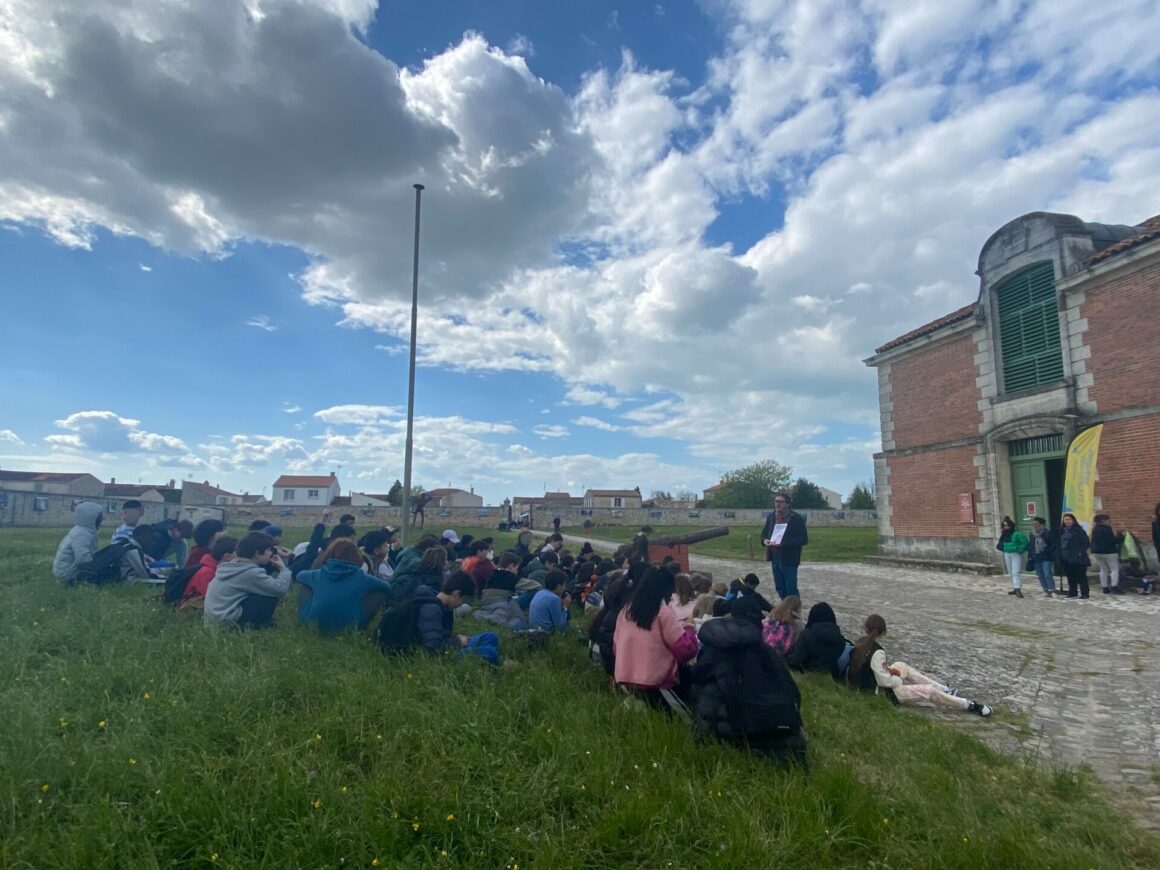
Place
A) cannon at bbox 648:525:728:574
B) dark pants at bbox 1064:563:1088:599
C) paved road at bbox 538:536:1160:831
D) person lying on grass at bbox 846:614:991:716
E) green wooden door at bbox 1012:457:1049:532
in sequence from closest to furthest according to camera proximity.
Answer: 1. paved road at bbox 538:536:1160:831
2. person lying on grass at bbox 846:614:991:716
3. dark pants at bbox 1064:563:1088:599
4. cannon at bbox 648:525:728:574
5. green wooden door at bbox 1012:457:1049:532

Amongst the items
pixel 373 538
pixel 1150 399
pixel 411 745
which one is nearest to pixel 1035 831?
pixel 411 745

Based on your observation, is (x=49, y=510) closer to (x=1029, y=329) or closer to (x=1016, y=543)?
(x=1016, y=543)

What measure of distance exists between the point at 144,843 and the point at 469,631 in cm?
468

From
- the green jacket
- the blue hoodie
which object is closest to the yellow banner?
the green jacket

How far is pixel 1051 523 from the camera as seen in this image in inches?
651

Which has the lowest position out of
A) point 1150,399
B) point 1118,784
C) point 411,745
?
point 1118,784

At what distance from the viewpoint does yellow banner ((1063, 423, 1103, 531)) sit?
547 inches

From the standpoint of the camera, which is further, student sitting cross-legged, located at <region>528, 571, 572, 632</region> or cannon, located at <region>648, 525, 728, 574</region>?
cannon, located at <region>648, 525, 728, 574</region>

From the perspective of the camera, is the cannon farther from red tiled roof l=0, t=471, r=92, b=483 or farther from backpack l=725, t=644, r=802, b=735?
red tiled roof l=0, t=471, r=92, b=483

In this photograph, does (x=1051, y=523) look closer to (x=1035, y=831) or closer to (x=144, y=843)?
(x=1035, y=831)

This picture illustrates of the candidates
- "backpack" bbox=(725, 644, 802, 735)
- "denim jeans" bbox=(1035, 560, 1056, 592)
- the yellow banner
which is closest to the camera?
"backpack" bbox=(725, 644, 802, 735)

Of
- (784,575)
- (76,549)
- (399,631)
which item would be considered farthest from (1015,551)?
(76,549)

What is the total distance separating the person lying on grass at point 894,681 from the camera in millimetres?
5781

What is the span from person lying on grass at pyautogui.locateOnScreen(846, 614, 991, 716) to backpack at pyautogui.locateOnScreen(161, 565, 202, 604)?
7069 mm
